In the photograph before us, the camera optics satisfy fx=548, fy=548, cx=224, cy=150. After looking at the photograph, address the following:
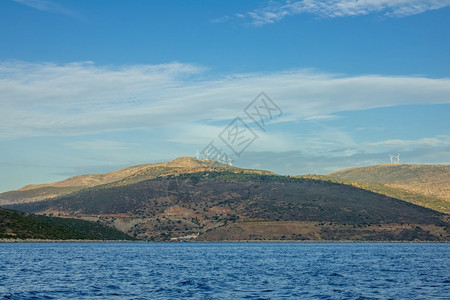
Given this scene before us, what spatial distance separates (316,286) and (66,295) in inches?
1025

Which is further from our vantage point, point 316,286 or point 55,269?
point 55,269

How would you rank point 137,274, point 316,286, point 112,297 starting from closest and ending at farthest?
point 112,297 → point 316,286 → point 137,274

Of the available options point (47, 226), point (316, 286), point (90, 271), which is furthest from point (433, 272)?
point (47, 226)

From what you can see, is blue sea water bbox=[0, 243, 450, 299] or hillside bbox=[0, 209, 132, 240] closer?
blue sea water bbox=[0, 243, 450, 299]

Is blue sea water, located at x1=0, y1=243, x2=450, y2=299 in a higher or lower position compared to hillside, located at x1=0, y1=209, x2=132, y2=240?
lower

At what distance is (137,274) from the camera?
236 ft

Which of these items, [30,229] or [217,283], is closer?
[217,283]

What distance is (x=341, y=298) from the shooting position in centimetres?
4903

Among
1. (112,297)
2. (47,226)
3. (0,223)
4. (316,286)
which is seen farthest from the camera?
(47,226)

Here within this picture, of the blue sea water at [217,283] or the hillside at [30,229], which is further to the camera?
the hillside at [30,229]

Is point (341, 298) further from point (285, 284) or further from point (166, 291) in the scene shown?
point (166, 291)

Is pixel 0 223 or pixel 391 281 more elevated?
pixel 0 223

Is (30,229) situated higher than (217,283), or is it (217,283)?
(30,229)

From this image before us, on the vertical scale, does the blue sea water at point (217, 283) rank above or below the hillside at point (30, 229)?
below
